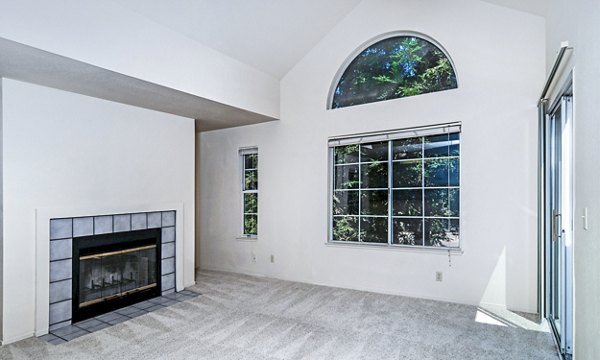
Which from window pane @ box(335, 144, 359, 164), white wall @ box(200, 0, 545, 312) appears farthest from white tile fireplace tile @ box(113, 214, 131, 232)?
window pane @ box(335, 144, 359, 164)

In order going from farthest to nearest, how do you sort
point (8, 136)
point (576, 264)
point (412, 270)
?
1. point (412, 270)
2. point (8, 136)
3. point (576, 264)

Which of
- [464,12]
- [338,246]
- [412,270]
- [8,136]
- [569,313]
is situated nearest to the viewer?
[569,313]

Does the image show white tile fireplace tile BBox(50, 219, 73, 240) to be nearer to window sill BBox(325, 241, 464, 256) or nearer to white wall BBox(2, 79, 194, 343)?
white wall BBox(2, 79, 194, 343)

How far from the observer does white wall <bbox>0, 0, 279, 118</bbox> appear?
2550 mm

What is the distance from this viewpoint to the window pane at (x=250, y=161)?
18.6ft

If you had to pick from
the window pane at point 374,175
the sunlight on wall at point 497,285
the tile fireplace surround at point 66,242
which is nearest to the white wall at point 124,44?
the tile fireplace surround at point 66,242

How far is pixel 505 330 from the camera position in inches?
128

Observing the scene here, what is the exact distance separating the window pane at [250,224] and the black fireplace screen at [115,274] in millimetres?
1541

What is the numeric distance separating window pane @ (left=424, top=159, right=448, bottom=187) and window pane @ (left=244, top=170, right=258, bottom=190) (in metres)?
2.55

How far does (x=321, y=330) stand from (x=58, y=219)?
271 cm

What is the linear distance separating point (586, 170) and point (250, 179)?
4452mm

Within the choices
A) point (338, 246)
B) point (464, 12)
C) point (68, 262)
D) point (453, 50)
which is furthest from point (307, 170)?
point (68, 262)

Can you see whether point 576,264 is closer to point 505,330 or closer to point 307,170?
point 505,330

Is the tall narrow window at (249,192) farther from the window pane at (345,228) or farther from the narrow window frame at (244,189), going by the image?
the window pane at (345,228)
